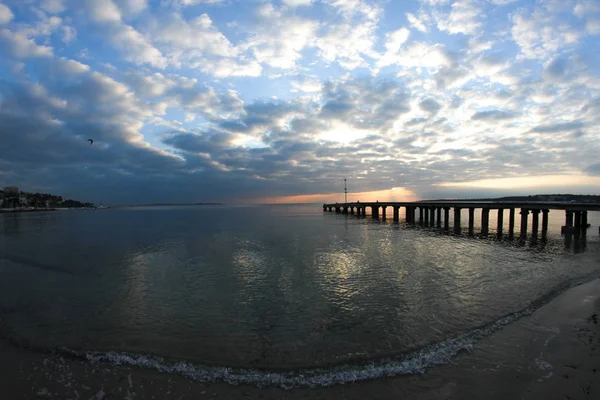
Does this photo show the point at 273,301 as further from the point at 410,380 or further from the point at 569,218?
the point at 569,218

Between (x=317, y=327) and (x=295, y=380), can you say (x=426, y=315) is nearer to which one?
(x=317, y=327)

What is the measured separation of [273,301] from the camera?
12602 mm

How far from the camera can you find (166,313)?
11.2m

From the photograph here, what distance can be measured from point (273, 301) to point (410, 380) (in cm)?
672

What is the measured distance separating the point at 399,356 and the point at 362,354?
93 centimetres

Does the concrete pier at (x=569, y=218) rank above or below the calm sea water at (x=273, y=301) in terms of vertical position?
above

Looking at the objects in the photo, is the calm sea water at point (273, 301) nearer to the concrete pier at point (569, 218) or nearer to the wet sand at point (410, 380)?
the wet sand at point (410, 380)

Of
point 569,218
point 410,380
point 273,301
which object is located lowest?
point 273,301

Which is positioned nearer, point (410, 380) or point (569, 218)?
point (410, 380)

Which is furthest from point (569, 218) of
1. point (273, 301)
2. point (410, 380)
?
point (410, 380)

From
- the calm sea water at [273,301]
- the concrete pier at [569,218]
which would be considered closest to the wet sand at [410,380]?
the calm sea water at [273,301]

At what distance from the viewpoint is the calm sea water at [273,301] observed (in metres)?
8.58

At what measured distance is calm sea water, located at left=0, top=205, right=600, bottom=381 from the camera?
8578 millimetres

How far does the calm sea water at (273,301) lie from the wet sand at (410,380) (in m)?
0.81
